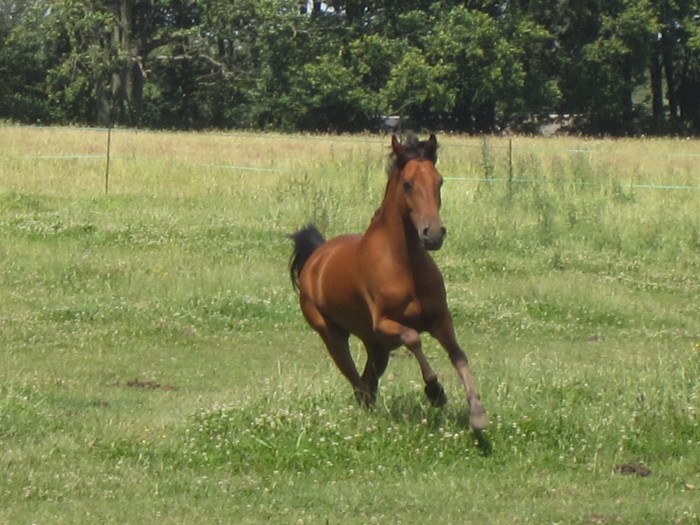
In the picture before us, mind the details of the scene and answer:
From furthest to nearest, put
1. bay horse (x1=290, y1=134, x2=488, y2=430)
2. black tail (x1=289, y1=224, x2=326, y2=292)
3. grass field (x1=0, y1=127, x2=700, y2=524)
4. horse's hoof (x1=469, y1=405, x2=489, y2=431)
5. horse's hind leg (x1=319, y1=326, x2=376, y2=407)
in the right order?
black tail (x1=289, y1=224, x2=326, y2=292), horse's hind leg (x1=319, y1=326, x2=376, y2=407), bay horse (x1=290, y1=134, x2=488, y2=430), horse's hoof (x1=469, y1=405, x2=489, y2=431), grass field (x1=0, y1=127, x2=700, y2=524)

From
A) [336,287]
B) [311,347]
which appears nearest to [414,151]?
[336,287]

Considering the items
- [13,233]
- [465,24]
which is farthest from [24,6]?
[13,233]

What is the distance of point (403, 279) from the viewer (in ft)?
27.0

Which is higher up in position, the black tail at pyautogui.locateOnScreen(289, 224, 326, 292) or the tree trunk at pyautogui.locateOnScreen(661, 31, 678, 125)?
the tree trunk at pyautogui.locateOnScreen(661, 31, 678, 125)

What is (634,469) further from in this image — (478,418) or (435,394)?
(435,394)

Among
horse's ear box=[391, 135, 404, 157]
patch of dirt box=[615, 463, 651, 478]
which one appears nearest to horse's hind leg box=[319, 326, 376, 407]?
horse's ear box=[391, 135, 404, 157]

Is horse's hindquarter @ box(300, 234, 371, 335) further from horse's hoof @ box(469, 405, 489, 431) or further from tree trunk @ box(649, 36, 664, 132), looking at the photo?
tree trunk @ box(649, 36, 664, 132)

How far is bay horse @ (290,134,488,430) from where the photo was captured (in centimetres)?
799

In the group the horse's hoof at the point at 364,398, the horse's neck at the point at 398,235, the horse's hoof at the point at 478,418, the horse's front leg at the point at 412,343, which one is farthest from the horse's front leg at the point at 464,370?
the horse's hoof at the point at 364,398

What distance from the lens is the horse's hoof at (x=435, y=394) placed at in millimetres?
8297

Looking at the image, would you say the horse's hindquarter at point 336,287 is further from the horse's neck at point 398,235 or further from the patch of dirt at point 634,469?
the patch of dirt at point 634,469

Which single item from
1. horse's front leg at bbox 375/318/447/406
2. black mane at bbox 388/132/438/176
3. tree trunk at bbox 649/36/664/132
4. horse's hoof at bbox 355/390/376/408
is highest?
tree trunk at bbox 649/36/664/132

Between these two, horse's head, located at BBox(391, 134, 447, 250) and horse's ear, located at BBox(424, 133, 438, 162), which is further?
horse's ear, located at BBox(424, 133, 438, 162)

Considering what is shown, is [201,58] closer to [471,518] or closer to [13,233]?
[13,233]
